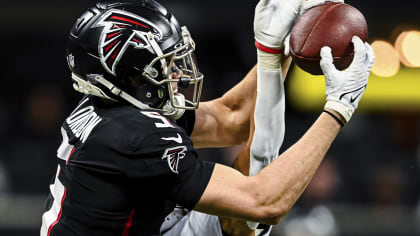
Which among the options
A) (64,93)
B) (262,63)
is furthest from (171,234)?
(64,93)

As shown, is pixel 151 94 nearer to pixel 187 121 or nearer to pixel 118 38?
pixel 118 38

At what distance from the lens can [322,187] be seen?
8.28 metres

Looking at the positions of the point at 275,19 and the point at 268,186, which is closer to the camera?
the point at 268,186

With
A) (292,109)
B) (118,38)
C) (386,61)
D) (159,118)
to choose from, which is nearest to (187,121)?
(159,118)

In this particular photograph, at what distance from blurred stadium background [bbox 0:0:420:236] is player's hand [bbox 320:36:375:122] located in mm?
5460

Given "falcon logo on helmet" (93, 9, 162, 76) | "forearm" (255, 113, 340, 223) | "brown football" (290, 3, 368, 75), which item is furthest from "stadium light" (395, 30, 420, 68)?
"falcon logo on helmet" (93, 9, 162, 76)

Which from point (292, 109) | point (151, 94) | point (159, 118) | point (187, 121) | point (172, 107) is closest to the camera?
point (159, 118)

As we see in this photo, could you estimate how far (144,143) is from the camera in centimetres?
245

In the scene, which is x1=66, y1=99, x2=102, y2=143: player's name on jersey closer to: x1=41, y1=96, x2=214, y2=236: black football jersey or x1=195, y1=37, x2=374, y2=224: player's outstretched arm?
x1=41, y1=96, x2=214, y2=236: black football jersey

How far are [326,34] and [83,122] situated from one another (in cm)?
106

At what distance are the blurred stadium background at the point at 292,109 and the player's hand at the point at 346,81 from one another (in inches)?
215

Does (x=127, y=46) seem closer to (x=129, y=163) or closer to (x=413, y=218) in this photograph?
(x=129, y=163)

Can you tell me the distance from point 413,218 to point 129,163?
272 inches

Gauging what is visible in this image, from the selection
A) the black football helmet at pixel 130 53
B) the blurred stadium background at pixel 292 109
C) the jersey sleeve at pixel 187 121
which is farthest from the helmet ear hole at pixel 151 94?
the blurred stadium background at pixel 292 109
